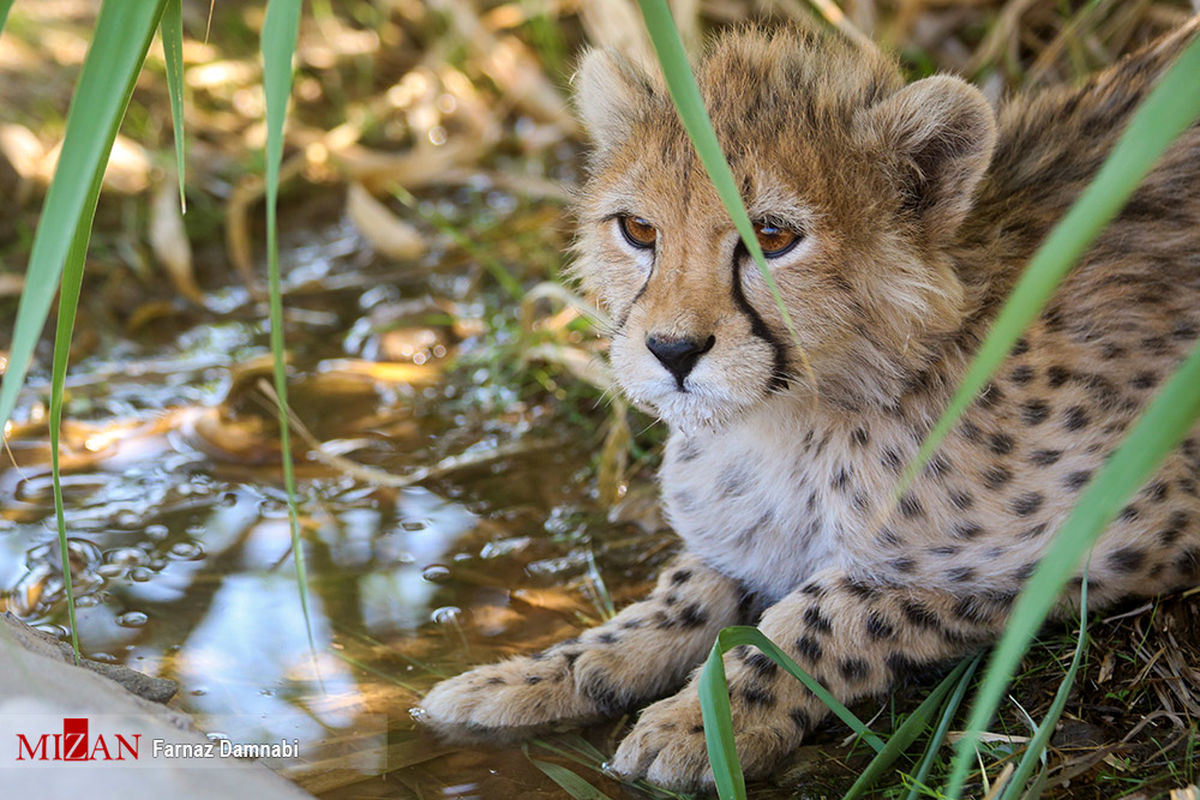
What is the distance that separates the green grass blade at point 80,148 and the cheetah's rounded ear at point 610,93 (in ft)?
3.37

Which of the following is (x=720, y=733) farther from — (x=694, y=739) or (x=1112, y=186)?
(x=1112, y=186)

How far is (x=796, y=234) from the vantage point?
2.14 meters

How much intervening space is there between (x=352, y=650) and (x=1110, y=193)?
189 centimetres

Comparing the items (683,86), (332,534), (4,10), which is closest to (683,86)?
(683,86)

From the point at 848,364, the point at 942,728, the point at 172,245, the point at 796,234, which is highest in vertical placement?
the point at 172,245

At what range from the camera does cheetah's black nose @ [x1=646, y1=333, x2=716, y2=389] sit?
2000mm

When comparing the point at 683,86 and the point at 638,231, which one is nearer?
the point at 683,86

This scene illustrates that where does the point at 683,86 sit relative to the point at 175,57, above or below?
below

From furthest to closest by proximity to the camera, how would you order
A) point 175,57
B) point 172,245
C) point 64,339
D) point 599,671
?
point 172,245 → point 599,671 → point 175,57 → point 64,339

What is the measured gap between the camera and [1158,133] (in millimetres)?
1188

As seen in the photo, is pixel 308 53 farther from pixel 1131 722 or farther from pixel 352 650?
pixel 1131 722

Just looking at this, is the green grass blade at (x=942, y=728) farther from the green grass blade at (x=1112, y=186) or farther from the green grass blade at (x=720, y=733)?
the green grass blade at (x=1112, y=186)

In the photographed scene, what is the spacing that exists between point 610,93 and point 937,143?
0.64 metres

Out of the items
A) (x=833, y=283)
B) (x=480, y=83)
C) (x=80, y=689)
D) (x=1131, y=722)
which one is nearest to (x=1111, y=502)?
(x=833, y=283)
